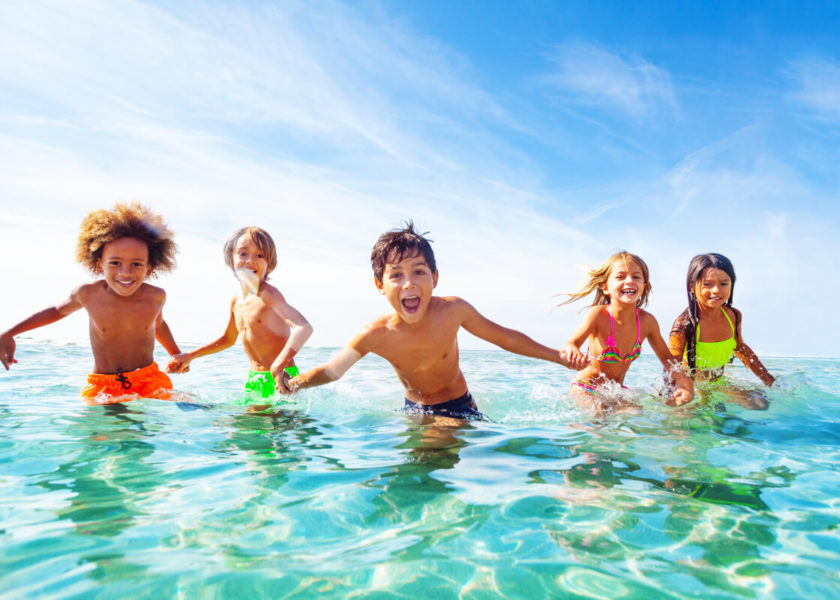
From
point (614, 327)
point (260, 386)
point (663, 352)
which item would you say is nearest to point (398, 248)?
point (260, 386)

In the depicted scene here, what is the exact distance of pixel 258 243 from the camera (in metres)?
5.89

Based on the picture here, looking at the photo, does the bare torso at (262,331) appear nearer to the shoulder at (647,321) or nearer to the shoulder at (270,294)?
the shoulder at (270,294)

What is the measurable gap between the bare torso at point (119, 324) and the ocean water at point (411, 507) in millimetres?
620

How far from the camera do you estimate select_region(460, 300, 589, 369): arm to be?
15.3 ft

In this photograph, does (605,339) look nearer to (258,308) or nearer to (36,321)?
(258,308)

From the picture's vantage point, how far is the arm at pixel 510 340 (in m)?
4.66

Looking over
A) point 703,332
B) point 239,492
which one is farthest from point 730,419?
point 239,492

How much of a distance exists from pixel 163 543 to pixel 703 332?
21.4ft

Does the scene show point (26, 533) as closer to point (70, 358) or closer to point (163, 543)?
point (163, 543)

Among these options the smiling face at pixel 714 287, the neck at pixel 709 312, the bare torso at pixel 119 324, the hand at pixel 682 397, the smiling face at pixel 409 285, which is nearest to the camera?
the smiling face at pixel 409 285

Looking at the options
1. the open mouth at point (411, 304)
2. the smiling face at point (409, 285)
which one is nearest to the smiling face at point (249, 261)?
the smiling face at point (409, 285)

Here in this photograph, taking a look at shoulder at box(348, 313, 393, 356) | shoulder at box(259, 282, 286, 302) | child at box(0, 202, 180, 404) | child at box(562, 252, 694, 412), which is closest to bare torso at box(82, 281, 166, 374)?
child at box(0, 202, 180, 404)

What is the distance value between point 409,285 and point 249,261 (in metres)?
2.20

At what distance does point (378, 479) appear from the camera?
126 inches
